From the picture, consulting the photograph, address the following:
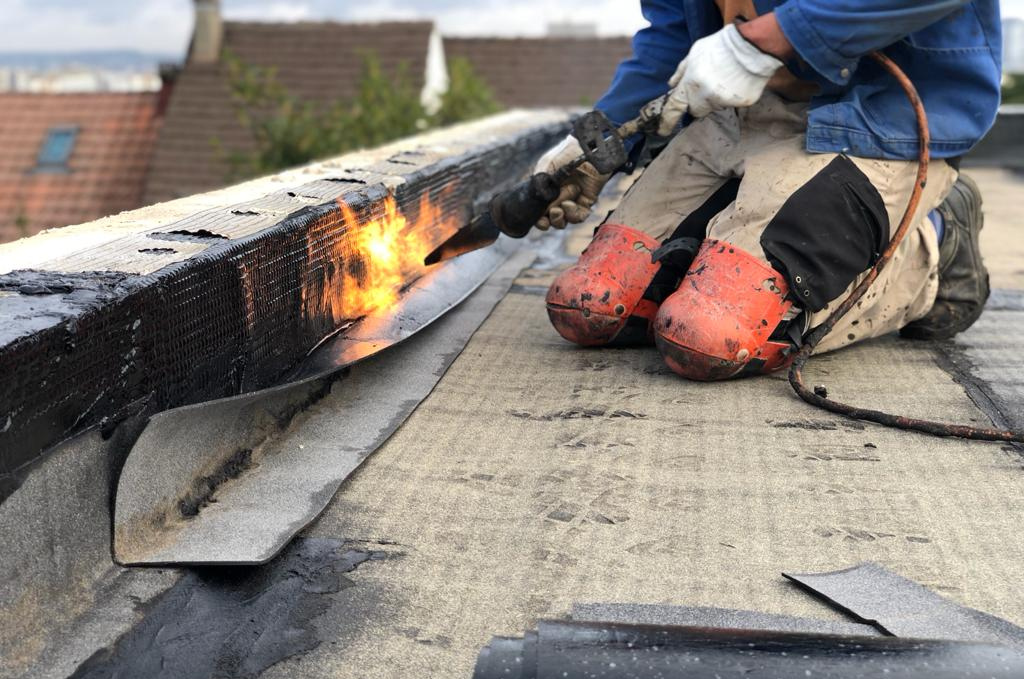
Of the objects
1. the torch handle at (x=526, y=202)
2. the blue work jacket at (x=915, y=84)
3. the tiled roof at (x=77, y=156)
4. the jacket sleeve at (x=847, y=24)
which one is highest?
the jacket sleeve at (x=847, y=24)

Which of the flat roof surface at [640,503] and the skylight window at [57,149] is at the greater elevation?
the flat roof surface at [640,503]

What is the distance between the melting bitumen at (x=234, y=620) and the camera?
133 cm

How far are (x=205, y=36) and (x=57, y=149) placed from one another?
2.96 m

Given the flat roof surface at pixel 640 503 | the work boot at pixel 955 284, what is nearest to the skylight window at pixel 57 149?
the flat roof surface at pixel 640 503

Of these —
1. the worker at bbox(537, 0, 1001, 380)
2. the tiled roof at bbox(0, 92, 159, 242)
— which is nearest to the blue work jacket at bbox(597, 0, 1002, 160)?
the worker at bbox(537, 0, 1001, 380)

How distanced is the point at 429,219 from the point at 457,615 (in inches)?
77.2

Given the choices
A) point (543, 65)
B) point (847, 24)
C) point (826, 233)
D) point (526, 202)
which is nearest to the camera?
point (847, 24)

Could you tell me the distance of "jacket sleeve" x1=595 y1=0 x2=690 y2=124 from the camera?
9.73ft

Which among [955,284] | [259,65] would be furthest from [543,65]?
[955,284]

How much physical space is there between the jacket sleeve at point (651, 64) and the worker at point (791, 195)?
0.12 metres

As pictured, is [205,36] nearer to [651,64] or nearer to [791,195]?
[651,64]

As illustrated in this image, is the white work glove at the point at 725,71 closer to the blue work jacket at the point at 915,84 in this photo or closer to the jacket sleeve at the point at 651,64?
the blue work jacket at the point at 915,84

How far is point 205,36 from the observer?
17188 millimetres

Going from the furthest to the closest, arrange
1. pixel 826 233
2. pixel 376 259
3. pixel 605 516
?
pixel 376 259
pixel 826 233
pixel 605 516
